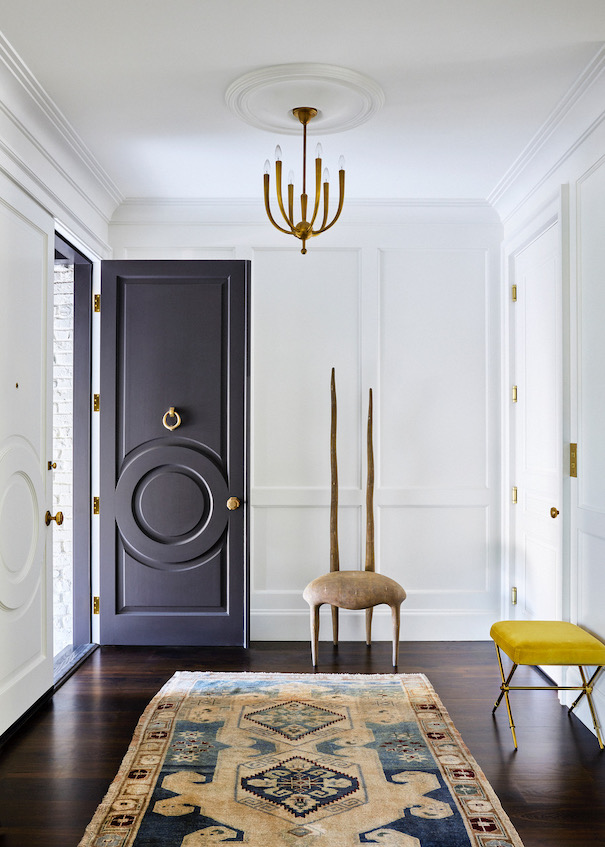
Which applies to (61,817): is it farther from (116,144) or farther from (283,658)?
(116,144)

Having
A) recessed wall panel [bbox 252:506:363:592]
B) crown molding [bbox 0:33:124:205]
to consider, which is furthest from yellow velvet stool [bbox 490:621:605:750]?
crown molding [bbox 0:33:124:205]

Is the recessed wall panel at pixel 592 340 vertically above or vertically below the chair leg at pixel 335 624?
above

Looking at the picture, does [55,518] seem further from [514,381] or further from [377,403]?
[514,381]

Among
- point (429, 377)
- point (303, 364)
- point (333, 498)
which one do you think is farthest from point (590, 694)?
point (303, 364)

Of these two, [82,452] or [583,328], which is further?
[82,452]

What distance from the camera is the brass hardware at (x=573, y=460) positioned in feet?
10.2

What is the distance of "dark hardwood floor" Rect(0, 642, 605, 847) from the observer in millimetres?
2207

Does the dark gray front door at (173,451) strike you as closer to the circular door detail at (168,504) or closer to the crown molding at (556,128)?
the circular door detail at (168,504)

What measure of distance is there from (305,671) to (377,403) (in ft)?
5.13

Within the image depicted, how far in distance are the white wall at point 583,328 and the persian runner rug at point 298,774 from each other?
794 millimetres

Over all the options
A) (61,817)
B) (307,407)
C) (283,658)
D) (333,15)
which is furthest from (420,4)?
(283,658)

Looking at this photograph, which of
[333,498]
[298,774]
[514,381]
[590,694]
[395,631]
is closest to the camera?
[298,774]

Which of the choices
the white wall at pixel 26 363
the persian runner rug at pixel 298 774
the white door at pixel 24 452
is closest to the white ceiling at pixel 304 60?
the white wall at pixel 26 363

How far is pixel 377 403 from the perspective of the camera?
421 cm
